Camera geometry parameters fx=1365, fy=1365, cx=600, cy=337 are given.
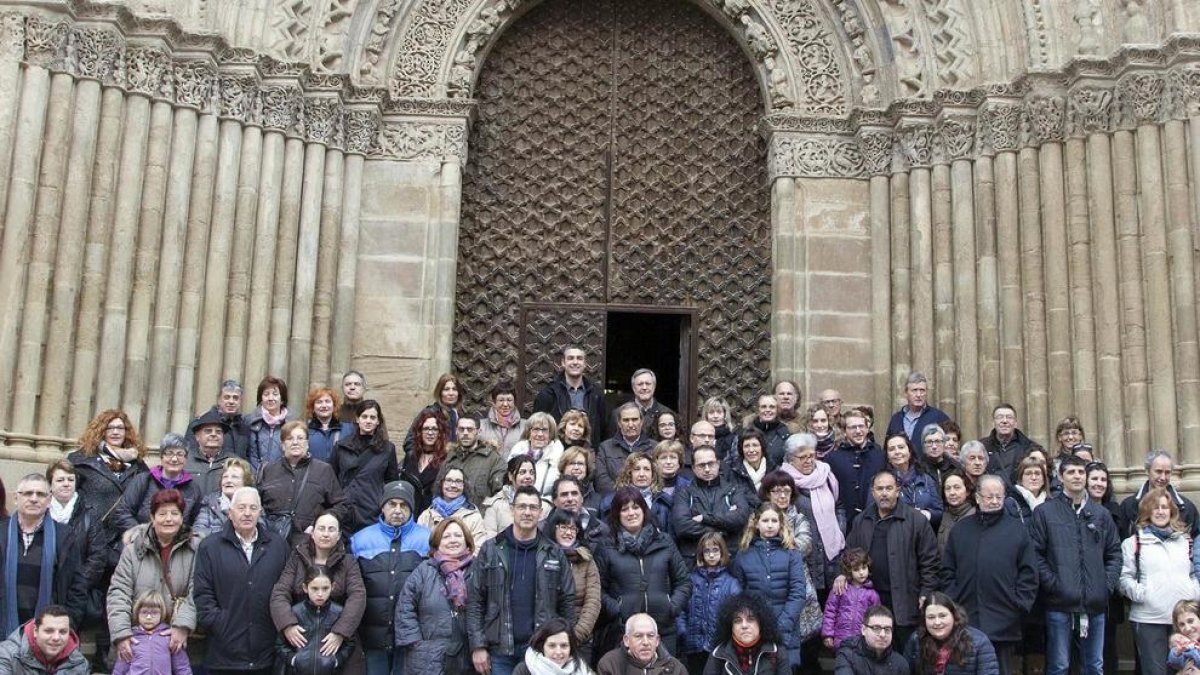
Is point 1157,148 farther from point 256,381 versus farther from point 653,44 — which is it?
point 256,381

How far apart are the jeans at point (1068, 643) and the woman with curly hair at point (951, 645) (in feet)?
3.05

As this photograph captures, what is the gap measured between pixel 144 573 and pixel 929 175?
8.60 metres

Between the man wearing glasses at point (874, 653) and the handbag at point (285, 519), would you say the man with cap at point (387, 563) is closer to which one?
the handbag at point (285, 519)

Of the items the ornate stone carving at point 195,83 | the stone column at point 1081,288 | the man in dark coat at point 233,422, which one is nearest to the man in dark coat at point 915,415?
the stone column at point 1081,288

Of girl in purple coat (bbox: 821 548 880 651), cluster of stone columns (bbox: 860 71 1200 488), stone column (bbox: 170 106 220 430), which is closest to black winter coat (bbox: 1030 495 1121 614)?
girl in purple coat (bbox: 821 548 880 651)

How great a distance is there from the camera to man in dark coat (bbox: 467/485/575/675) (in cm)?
838

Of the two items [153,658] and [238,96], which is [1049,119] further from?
[153,658]

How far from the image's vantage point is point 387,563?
28.6 feet

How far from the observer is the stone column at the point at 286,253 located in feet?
42.2

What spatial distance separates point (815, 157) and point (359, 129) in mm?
4725

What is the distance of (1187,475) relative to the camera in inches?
450

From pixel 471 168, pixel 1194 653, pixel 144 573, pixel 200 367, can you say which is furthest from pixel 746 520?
pixel 471 168

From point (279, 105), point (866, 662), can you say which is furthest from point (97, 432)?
point (866, 662)

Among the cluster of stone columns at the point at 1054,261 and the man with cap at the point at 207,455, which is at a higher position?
the cluster of stone columns at the point at 1054,261
